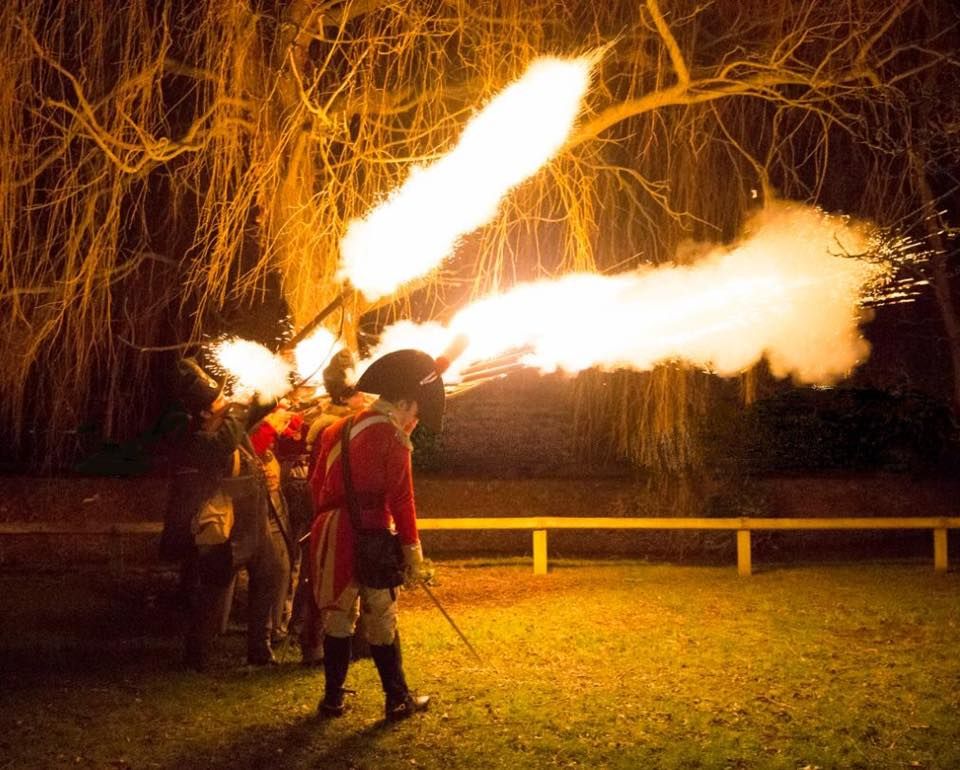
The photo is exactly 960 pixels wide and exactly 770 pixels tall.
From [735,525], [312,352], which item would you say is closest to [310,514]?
[312,352]

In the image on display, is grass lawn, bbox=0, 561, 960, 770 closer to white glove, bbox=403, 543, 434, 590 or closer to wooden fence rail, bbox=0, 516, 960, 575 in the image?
white glove, bbox=403, 543, 434, 590

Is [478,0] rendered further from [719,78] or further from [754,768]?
[754,768]

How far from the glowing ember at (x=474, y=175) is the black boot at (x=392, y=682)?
2668mm

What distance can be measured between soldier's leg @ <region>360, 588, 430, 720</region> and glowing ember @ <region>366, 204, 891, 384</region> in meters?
1.96

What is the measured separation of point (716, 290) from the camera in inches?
352

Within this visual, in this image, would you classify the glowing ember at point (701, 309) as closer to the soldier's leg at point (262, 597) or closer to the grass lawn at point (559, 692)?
the soldier's leg at point (262, 597)

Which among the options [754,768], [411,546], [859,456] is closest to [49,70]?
[411,546]

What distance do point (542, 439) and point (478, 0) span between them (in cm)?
1099

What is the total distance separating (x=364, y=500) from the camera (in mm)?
5703

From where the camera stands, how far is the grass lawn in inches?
206

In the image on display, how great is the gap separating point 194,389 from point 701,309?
4.38m

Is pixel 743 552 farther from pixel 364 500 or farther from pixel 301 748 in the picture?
pixel 301 748

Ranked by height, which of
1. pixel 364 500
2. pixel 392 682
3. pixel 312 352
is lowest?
pixel 392 682

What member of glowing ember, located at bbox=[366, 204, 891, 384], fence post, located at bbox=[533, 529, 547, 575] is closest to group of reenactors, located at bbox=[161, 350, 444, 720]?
glowing ember, located at bbox=[366, 204, 891, 384]
